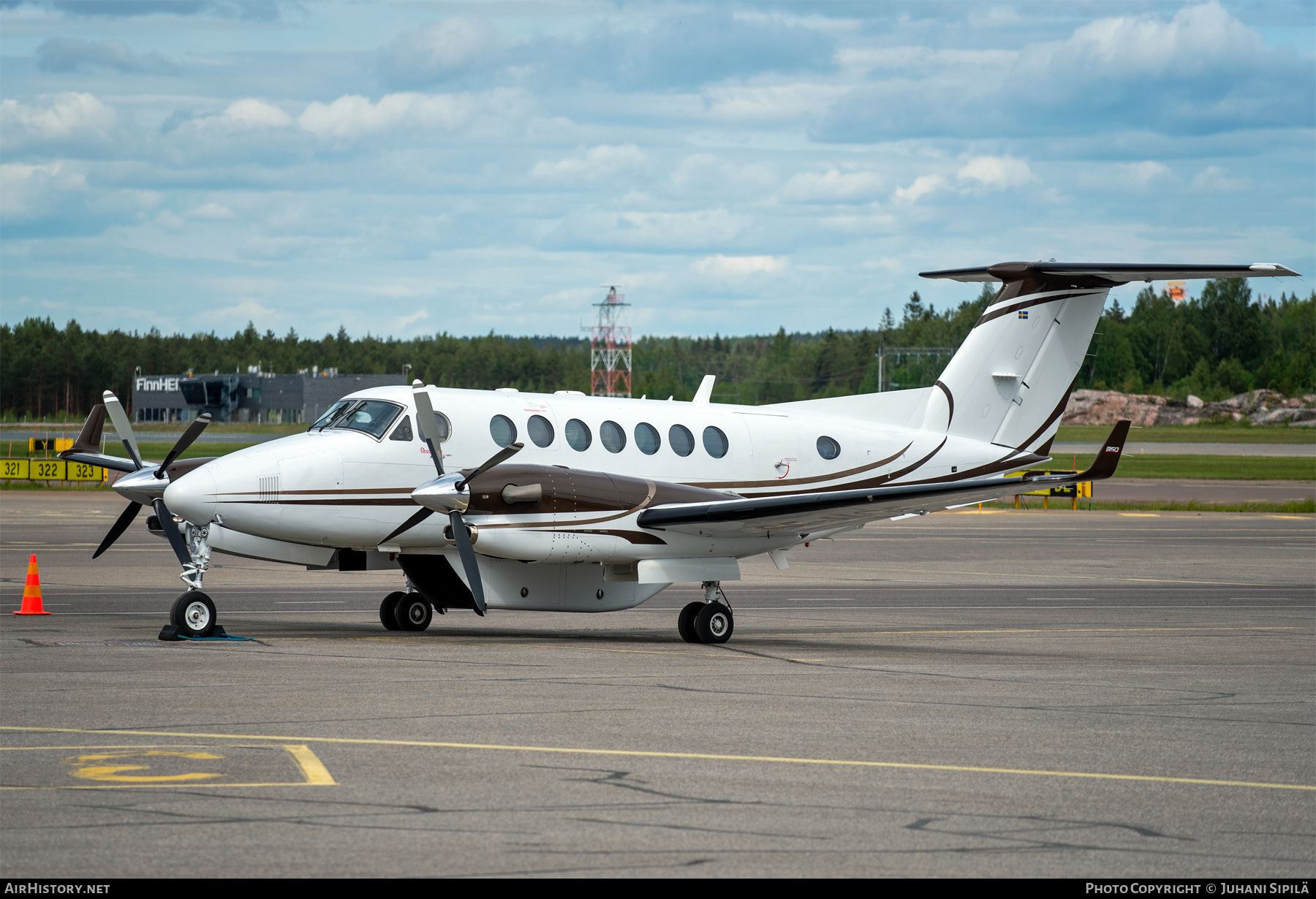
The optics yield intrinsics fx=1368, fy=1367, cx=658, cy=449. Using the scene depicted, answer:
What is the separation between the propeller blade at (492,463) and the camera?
16.3 m

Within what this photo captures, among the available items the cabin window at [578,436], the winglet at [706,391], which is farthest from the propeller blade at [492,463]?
the winglet at [706,391]

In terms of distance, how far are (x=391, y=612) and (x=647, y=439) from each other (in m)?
4.17

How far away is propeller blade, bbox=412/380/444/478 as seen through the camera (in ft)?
54.5

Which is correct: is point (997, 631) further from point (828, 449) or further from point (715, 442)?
point (715, 442)

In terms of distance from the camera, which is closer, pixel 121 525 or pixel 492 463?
pixel 492 463

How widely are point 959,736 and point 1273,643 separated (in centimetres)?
903

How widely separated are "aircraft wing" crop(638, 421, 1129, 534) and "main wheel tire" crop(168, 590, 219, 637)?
5324 millimetres

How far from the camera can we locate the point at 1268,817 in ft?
26.6

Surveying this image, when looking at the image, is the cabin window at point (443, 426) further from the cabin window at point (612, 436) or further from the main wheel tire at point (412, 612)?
the main wheel tire at point (412, 612)

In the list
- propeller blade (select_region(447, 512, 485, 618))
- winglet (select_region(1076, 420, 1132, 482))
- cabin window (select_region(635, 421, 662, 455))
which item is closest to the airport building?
cabin window (select_region(635, 421, 662, 455))

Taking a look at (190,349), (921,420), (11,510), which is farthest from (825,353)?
(921,420)

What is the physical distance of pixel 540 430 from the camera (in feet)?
59.0

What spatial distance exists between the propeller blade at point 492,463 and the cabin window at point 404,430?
1188 millimetres

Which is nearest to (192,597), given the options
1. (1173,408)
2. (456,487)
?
(456,487)
